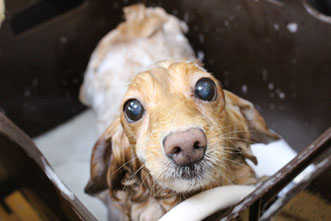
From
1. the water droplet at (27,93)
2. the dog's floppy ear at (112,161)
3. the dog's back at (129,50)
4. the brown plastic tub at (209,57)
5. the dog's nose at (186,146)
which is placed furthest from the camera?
the water droplet at (27,93)

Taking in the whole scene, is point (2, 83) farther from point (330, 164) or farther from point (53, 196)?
point (330, 164)

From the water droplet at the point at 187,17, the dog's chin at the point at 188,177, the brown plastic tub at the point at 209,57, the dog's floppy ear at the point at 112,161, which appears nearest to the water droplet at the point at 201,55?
A: the brown plastic tub at the point at 209,57

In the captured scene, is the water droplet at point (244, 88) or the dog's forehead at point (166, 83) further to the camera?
the water droplet at point (244, 88)

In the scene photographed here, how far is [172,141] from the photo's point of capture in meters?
0.93

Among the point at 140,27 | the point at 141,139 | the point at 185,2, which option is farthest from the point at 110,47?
the point at 141,139

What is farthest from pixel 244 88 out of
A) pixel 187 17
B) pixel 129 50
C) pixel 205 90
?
pixel 205 90

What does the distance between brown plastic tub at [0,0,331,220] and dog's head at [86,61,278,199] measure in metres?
0.25

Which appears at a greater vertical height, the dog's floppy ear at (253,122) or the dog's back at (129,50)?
the dog's back at (129,50)

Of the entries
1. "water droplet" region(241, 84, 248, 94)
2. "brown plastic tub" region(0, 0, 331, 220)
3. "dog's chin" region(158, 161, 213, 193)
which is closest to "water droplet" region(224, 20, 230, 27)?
"brown plastic tub" region(0, 0, 331, 220)

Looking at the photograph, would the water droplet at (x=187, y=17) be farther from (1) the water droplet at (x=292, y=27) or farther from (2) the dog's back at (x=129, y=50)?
(1) the water droplet at (x=292, y=27)

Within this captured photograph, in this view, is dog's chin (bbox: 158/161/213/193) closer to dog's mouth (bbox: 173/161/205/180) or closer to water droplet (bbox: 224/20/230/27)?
dog's mouth (bbox: 173/161/205/180)

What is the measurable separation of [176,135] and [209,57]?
1009mm

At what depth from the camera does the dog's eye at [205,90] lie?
111 cm

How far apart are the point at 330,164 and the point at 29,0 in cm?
159
